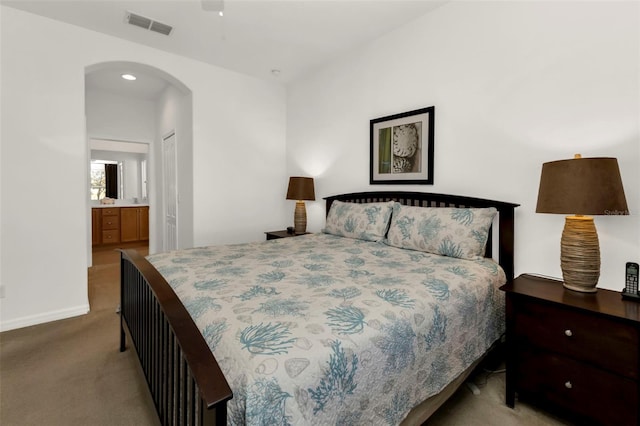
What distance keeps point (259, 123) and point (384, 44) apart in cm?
187

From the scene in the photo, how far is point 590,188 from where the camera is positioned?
4.86 feet

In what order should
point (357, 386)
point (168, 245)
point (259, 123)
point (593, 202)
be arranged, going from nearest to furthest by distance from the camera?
point (357, 386)
point (593, 202)
point (259, 123)
point (168, 245)

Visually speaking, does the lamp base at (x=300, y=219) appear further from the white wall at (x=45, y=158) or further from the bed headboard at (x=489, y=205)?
the white wall at (x=45, y=158)

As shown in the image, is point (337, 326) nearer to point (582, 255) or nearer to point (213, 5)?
point (582, 255)

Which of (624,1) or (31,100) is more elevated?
(624,1)

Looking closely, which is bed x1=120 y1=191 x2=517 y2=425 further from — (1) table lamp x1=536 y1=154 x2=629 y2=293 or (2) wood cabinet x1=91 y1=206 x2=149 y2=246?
(2) wood cabinet x1=91 y1=206 x2=149 y2=246

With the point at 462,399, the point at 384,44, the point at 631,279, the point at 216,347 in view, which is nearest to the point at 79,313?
the point at 216,347

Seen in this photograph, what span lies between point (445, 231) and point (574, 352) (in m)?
0.93

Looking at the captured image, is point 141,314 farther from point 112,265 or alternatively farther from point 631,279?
point 112,265

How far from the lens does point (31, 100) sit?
273 centimetres

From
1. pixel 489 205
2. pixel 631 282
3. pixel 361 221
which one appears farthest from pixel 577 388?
pixel 361 221

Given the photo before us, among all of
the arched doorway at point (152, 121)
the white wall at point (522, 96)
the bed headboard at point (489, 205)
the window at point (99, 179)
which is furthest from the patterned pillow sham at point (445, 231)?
the window at point (99, 179)

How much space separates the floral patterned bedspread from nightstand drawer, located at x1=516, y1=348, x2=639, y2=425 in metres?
0.24

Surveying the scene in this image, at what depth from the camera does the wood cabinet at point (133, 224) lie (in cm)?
659
